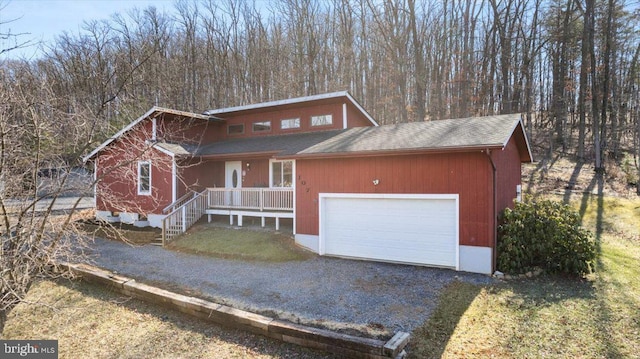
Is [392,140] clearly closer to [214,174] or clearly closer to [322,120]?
[322,120]

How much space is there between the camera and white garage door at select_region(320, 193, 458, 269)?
361 inches

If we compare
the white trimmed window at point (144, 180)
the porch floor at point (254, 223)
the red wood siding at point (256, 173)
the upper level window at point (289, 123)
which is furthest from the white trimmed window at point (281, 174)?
the white trimmed window at point (144, 180)

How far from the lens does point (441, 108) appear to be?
25000mm

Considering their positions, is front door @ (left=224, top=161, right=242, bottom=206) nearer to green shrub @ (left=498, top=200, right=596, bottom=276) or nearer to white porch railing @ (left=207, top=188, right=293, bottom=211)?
white porch railing @ (left=207, top=188, right=293, bottom=211)

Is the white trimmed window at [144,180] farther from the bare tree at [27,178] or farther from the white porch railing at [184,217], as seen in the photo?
the bare tree at [27,178]

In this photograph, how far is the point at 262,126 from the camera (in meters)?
17.0

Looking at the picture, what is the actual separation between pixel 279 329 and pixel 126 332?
2.82m

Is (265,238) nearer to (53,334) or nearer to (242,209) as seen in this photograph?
(242,209)

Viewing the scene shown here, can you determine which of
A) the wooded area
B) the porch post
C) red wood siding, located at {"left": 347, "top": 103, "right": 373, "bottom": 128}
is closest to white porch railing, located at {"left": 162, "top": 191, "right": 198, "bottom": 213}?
the porch post

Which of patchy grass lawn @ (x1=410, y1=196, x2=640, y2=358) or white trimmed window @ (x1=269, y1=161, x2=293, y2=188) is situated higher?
white trimmed window @ (x1=269, y1=161, x2=293, y2=188)

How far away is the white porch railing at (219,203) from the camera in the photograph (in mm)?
13273

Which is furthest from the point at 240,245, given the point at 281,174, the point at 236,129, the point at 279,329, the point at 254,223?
the point at 236,129

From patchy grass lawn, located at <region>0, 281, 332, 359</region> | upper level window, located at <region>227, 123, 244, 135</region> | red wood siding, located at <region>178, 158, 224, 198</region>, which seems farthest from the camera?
upper level window, located at <region>227, 123, 244, 135</region>

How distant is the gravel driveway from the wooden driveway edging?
611 millimetres
